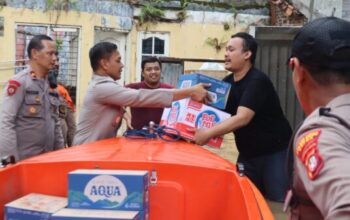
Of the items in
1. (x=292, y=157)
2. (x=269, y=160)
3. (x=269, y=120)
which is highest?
(x=292, y=157)

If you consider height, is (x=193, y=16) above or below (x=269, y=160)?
above

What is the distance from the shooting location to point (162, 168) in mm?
2801

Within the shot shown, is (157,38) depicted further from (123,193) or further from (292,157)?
(292,157)

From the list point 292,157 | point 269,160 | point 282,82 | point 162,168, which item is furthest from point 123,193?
point 282,82

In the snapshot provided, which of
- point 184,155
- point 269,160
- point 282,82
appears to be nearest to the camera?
point 184,155

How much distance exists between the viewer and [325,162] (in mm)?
1152

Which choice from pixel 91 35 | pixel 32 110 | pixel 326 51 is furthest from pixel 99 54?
pixel 91 35

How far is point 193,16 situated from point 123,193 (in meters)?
10.8

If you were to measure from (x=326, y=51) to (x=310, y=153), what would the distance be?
0.89 ft

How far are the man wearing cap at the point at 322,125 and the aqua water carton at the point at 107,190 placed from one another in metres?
1.15

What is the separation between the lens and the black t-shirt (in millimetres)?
4082

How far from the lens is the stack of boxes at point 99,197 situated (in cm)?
246

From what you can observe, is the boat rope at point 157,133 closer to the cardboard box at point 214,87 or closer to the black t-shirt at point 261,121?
the cardboard box at point 214,87

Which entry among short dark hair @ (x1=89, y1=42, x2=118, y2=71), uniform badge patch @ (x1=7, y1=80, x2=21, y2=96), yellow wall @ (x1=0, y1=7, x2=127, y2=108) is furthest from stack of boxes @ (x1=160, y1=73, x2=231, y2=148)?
yellow wall @ (x1=0, y1=7, x2=127, y2=108)
